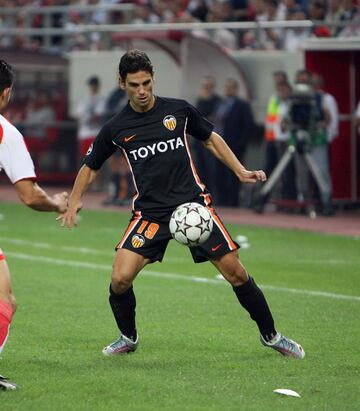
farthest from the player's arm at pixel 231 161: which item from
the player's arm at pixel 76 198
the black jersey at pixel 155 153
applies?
the player's arm at pixel 76 198

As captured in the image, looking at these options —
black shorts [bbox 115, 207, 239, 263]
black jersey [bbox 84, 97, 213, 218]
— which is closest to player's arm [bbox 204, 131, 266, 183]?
black jersey [bbox 84, 97, 213, 218]

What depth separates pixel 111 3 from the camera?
27.9 meters

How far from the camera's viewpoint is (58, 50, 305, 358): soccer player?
8.30 meters

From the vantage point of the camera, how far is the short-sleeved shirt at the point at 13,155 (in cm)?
700

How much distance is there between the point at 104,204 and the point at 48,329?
42.3 ft

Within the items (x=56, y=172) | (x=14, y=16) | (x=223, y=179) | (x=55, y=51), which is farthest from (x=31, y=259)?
(x=14, y=16)

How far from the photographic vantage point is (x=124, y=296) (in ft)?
27.7

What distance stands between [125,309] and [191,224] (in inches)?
34.7

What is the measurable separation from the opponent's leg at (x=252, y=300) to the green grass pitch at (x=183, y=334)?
12 cm

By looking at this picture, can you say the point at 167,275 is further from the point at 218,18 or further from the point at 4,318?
the point at 218,18

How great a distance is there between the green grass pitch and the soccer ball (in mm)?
897

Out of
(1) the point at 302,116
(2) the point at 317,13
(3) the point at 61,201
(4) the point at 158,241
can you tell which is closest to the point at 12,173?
(3) the point at 61,201

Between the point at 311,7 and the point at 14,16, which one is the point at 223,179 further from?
the point at 14,16

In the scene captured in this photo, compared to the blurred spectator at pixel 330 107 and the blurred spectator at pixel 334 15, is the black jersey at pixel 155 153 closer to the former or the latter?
the blurred spectator at pixel 330 107
